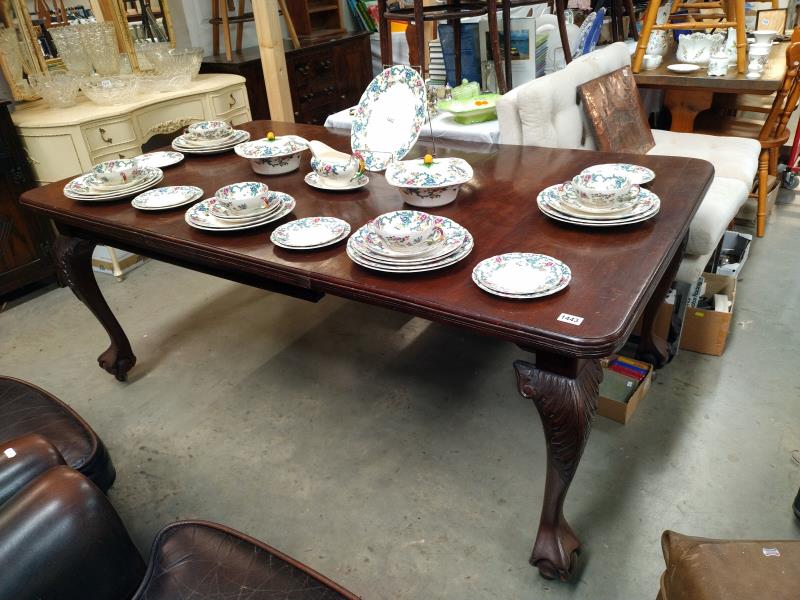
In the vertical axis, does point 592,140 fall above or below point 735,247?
above

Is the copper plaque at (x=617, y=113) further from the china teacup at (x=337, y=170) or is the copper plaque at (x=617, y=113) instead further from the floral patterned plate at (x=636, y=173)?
the china teacup at (x=337, y=170)

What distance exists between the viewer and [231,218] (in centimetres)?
139

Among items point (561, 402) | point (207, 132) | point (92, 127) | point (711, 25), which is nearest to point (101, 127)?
point (92, 127)

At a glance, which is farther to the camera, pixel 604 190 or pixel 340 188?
pixel 340 188

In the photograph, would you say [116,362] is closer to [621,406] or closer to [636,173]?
[621,406]

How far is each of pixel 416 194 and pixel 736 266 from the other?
1431 mm

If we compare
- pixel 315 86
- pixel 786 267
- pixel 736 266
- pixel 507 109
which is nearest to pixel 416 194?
pixel 507 109

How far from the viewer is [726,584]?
2.75ft

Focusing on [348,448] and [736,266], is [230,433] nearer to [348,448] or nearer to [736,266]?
[348,448]

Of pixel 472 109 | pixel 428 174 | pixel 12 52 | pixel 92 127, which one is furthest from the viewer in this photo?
pixel 12 52

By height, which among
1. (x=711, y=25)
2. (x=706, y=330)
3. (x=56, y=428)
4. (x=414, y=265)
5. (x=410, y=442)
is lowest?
(x=410, y=442)

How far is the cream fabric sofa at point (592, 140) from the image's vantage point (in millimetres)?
1785

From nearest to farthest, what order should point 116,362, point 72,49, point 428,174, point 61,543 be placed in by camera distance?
point 61,543 → point 428,174 → point 116,362 → point 72,49

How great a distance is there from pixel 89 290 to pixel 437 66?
2.02 metres
